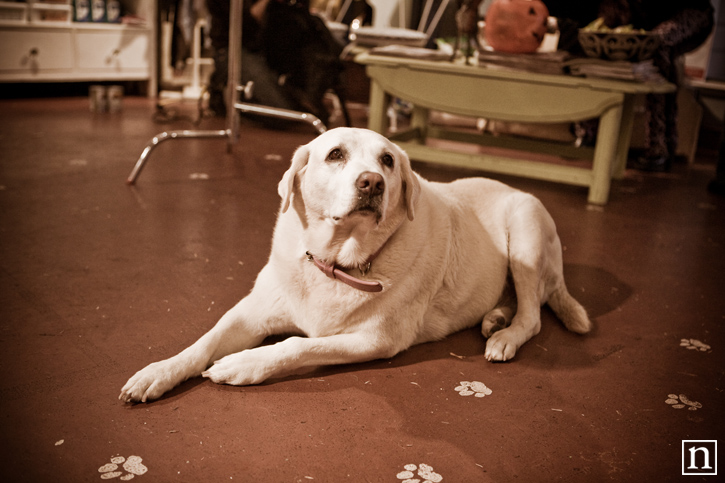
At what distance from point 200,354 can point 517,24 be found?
9.54ft

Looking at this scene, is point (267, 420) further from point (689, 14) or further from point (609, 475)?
point (689, 14)

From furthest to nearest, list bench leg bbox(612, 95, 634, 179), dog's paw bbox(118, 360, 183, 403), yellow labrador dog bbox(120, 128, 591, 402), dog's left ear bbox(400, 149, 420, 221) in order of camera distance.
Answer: bench leg bbox(612, 95, 634, 179), dog's left ear bbox(400, 149, 420, 221), yellow labrador dog bbox(120, 128, 591, 402), dog's paw bbox(118, 360, 183, 403)

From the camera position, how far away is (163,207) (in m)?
2.86

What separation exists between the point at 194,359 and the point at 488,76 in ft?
9.06

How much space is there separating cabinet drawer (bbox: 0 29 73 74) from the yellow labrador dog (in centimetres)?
469

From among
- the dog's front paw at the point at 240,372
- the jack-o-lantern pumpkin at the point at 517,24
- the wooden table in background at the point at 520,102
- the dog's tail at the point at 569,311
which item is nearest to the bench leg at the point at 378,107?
the wooden table in background at the point at 520,102

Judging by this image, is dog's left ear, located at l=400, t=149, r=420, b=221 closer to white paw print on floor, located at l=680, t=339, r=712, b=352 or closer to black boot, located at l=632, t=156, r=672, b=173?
white paw print on floor, located at l=680, t=339, r=712, b=352

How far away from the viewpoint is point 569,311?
1.99 metres

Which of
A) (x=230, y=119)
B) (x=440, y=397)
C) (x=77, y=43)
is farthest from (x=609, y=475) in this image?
(x=77, y=43)

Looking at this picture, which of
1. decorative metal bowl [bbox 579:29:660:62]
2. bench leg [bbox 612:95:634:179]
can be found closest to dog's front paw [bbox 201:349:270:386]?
decorative metal bowl [bbox 579:29:660:62]

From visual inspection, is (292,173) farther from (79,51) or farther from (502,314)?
(79,51)

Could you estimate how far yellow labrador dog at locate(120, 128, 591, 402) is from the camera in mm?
1489

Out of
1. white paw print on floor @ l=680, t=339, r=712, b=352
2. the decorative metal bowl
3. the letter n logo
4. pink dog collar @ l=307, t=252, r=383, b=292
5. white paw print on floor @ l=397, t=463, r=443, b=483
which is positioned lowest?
white paw print on floor @ l=397, t=463, r=443, b=483

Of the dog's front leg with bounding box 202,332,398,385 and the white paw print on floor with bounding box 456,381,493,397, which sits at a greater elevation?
the dog's front leg with bounding box 202,332,398,385
